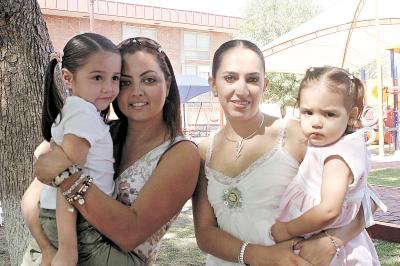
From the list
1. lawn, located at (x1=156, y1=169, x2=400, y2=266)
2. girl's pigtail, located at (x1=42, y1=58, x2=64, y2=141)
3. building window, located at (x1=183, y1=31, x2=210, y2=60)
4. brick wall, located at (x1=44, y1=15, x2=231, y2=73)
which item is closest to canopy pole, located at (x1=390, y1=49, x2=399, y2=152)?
lawn, located at (x1=156, y1=169, x2=400, y2=266)

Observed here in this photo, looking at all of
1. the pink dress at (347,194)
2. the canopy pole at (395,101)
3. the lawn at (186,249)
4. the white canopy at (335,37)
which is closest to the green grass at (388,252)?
the lawn at (186,249)

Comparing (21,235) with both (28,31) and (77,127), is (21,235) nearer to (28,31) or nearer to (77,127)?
(28,31)

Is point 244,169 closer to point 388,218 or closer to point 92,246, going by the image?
point 92,246

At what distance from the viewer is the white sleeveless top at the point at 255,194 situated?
1.95 meters

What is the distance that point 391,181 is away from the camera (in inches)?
310

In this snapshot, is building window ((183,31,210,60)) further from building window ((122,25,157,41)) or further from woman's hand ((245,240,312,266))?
woman's hand ((245,240,312,266))

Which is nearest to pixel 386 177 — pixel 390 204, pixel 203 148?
pixel 390 204

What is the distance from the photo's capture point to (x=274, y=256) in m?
1.80

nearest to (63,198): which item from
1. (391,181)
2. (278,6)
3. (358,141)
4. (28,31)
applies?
(358,141)

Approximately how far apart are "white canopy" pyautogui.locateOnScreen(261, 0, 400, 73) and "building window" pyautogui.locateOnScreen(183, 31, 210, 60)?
15853 millimetres

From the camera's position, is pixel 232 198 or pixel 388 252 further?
pixel 388 252

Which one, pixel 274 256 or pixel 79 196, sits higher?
pixel 79 196

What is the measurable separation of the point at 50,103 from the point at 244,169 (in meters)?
0.85

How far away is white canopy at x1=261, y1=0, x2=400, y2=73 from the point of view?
1034 cm
